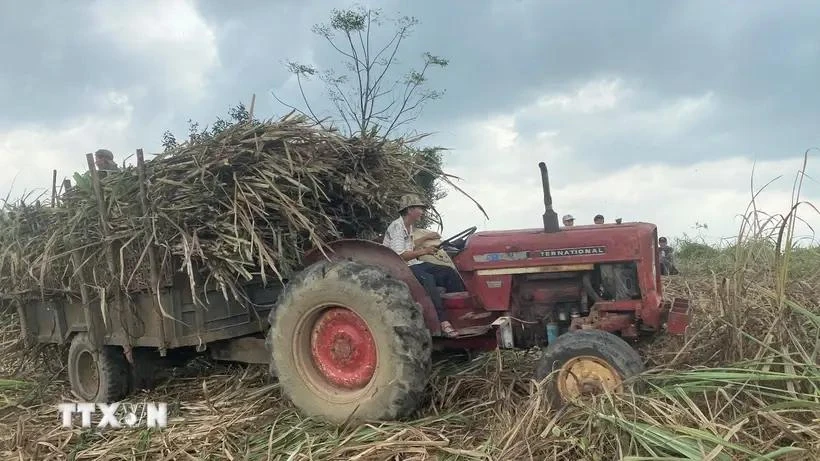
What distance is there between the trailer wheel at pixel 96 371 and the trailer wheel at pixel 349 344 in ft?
5.48

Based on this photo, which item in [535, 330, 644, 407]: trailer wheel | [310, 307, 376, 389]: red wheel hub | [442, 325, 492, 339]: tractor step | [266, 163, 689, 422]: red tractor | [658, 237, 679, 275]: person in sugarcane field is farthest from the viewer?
[658, 237, 679, 275]: person in sugarcane field

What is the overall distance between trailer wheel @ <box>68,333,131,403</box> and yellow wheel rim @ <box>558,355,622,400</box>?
361 cm

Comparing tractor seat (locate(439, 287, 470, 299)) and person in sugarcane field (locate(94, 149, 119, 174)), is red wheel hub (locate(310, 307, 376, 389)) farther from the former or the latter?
person in sugarcane field (locate(94, 149, 119, 174))

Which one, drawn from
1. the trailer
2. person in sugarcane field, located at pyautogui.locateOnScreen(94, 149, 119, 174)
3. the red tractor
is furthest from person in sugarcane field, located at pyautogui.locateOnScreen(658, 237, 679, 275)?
person in sugarcane field, located at pyautogui.locateOnScreen(94, 149, 119, 174)

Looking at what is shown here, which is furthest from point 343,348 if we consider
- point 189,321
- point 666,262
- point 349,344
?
point 666,262

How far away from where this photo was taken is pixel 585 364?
4.08 metres

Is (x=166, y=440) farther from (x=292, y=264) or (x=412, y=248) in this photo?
(x=412, y=248)

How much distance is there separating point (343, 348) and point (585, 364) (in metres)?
1.62

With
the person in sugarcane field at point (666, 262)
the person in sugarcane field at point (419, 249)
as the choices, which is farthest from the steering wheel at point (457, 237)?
the person in sugarcane field at point (666, 262)

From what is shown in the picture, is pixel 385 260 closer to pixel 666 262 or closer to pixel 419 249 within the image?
pixel 419 249

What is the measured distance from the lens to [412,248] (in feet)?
17.0

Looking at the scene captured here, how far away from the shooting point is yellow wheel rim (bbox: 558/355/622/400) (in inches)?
157

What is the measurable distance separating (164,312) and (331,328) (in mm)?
1206

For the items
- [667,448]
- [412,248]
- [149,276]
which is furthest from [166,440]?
[667,448]
